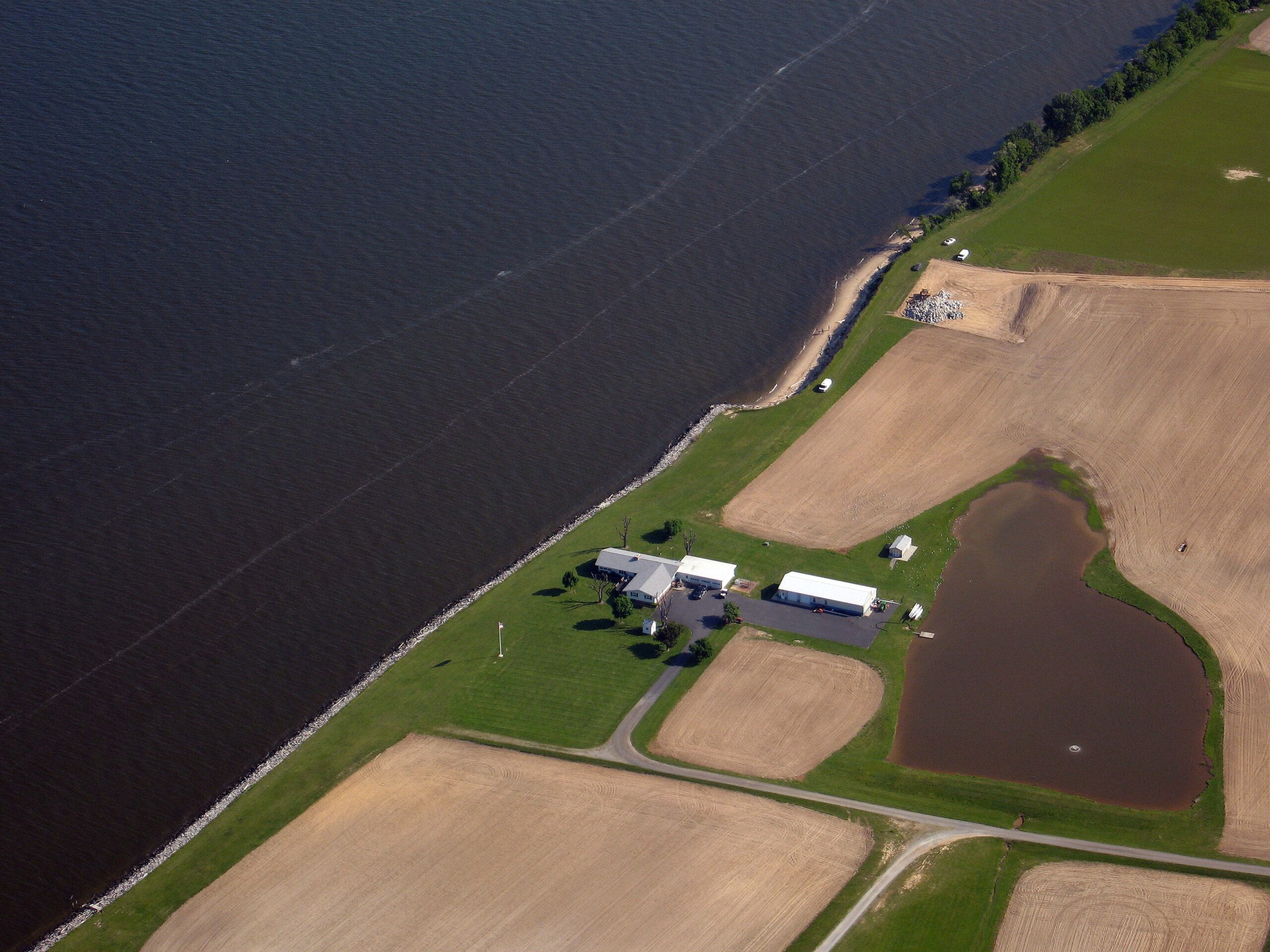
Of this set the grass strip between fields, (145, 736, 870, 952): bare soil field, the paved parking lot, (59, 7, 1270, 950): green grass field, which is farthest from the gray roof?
(145, 736, 870, 952): bare soil field

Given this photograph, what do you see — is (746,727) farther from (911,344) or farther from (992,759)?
(911,344)

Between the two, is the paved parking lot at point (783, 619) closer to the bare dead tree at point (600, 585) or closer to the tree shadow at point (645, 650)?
the tree shadow at point (645, 650)

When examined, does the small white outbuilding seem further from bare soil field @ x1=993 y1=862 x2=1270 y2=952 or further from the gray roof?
bare soil field @ x1=993 y1=862 x2=1270 y2=952

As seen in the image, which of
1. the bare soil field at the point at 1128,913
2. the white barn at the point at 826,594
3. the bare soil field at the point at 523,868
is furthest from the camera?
the white barn at the point at 826,594

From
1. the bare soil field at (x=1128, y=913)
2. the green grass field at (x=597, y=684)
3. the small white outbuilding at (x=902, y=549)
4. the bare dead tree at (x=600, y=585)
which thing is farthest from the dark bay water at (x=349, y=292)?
the bare soil field at (x=1128, y=913)

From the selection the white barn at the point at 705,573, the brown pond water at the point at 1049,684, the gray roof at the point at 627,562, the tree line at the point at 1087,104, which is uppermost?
the tree line at the point at 1087,104

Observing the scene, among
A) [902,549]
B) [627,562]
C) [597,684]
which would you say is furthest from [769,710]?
[902,549]

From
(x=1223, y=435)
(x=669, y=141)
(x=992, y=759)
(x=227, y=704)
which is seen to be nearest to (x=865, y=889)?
(x=992, y=759)
